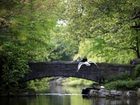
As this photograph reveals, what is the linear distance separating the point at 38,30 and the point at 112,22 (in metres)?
12.8

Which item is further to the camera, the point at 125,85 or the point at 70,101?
the point at 125,85

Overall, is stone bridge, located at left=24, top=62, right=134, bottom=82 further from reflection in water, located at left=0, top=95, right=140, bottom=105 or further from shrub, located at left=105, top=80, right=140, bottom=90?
reflection in water, located at left=0, top=95, right=140, bottom=105

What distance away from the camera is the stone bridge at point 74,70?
42.2 m

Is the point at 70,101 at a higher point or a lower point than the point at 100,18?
lower

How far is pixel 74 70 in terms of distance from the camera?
43125 millimetres

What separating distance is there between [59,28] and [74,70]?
19.8 ft

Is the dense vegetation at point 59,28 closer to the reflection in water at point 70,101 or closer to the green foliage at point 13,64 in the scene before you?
the green foliage at point 13,64

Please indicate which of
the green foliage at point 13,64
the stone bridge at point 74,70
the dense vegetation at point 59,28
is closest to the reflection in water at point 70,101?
the dense vegetation at point 59,28

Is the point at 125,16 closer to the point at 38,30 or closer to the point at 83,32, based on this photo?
the point at 83,32

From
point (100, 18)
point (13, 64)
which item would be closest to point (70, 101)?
point (100, 18)

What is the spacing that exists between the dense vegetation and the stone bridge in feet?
4.37

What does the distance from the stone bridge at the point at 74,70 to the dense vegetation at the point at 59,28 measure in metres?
1.33

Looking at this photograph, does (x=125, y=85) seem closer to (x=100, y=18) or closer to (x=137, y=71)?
(x=137, y=71)

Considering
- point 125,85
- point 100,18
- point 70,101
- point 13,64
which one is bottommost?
point 70,101
